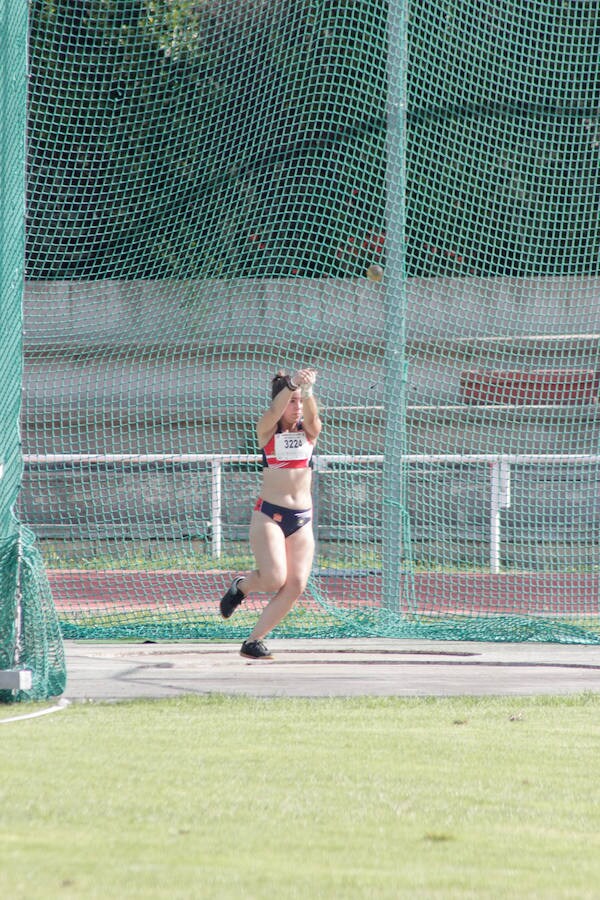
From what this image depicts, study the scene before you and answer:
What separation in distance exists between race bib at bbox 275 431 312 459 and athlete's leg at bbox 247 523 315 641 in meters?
0.44

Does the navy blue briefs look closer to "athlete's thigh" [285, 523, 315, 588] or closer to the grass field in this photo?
"athlete's thigh" [285, 523, 315, 588]

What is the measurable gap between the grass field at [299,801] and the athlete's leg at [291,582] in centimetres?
107

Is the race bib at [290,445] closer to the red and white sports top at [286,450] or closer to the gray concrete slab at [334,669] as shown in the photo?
the red and white sports top at [286,450]

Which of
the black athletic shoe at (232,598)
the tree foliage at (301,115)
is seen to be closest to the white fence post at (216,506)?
the tree foliage at (301,115)

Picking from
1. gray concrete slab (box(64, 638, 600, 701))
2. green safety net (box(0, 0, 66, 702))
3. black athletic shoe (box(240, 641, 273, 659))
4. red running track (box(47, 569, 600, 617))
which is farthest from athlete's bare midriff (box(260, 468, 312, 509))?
red running track (box(47, 569, 600, 617))

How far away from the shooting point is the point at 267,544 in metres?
7.14

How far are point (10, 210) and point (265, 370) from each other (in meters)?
8.85

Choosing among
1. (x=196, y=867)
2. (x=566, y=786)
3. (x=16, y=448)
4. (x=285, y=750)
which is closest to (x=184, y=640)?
(x=16, y=448)

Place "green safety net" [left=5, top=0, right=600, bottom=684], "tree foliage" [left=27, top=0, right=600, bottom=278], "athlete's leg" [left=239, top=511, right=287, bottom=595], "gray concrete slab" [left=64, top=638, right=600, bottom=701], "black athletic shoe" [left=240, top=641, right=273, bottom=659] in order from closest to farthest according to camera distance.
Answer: "gray concrete slab" [left=64, top=638, right=600, bottom=701], "black athletic shoe" [left=240, top=641, right=273, bottom=659], "athlete's leg" [left=239, top=511, right=287, bottom=595], "green safety net" [left=5, top=0, right=600, bottom=684], "tree foliage" [left=27, top=0, right=600, bottom=278]

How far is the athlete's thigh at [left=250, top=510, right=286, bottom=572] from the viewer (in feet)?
23.3

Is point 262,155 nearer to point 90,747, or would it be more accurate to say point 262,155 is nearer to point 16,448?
point 16,448

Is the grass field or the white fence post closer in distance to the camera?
the grass field

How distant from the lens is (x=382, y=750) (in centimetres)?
495

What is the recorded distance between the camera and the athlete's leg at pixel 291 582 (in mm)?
7133
